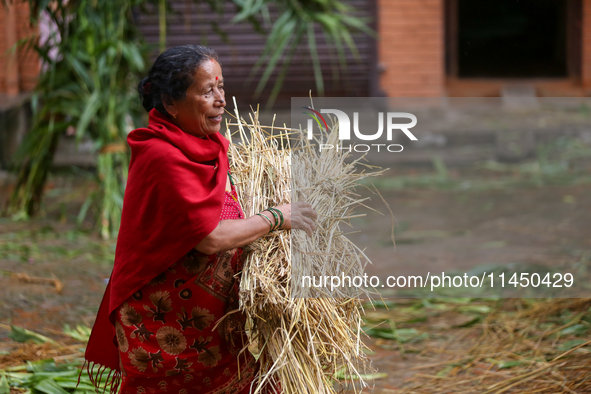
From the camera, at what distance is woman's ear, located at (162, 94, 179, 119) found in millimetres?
1597

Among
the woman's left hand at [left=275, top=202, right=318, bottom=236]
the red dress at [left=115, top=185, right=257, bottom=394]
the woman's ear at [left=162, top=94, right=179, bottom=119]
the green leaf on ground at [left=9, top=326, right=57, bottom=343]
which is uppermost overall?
the woman's ear at [left=162, top=94, right=179, bottom=119]

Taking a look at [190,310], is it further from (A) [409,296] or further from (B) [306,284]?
(A) [409,296]

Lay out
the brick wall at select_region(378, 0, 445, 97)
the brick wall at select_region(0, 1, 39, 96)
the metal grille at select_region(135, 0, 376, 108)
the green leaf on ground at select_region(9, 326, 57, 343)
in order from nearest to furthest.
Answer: the green leaf on ground at select_region(9, 326, 57, 343), the brick wall at select_region(0, 1, 39, 96), the brick wall at select_region(378, 0, 445, 97), the metal grille at select_region(135, 0, 376, 108)

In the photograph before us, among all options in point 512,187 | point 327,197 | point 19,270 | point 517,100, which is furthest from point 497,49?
point 327,197

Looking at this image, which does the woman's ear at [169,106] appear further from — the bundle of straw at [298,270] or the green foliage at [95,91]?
the green foliage at [95,91]

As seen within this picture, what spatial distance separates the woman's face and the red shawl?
3 cm

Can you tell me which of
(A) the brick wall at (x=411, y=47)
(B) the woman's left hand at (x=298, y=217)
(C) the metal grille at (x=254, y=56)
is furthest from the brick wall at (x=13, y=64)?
(B) the woman's left hand at (x=298, y=217)

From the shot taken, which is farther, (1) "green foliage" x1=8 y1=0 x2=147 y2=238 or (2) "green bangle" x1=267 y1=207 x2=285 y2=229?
(1) "green foliage" x1=8 y1=0 x2=147 y2=238

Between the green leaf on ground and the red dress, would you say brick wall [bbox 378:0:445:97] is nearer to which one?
the green leaf on ground

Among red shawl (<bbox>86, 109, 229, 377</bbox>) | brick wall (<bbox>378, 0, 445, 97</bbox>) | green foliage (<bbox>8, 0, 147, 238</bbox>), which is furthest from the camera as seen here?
brick wall (<bbox>378, 0, 445, 97</bbox>)

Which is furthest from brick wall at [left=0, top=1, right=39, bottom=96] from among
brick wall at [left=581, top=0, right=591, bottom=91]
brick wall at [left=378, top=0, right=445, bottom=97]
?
brick wall at [left=581, top=0, right=591, bottom=91]

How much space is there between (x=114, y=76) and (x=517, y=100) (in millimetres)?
5667

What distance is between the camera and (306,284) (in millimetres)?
1665

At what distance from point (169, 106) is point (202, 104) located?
89 millimetres
